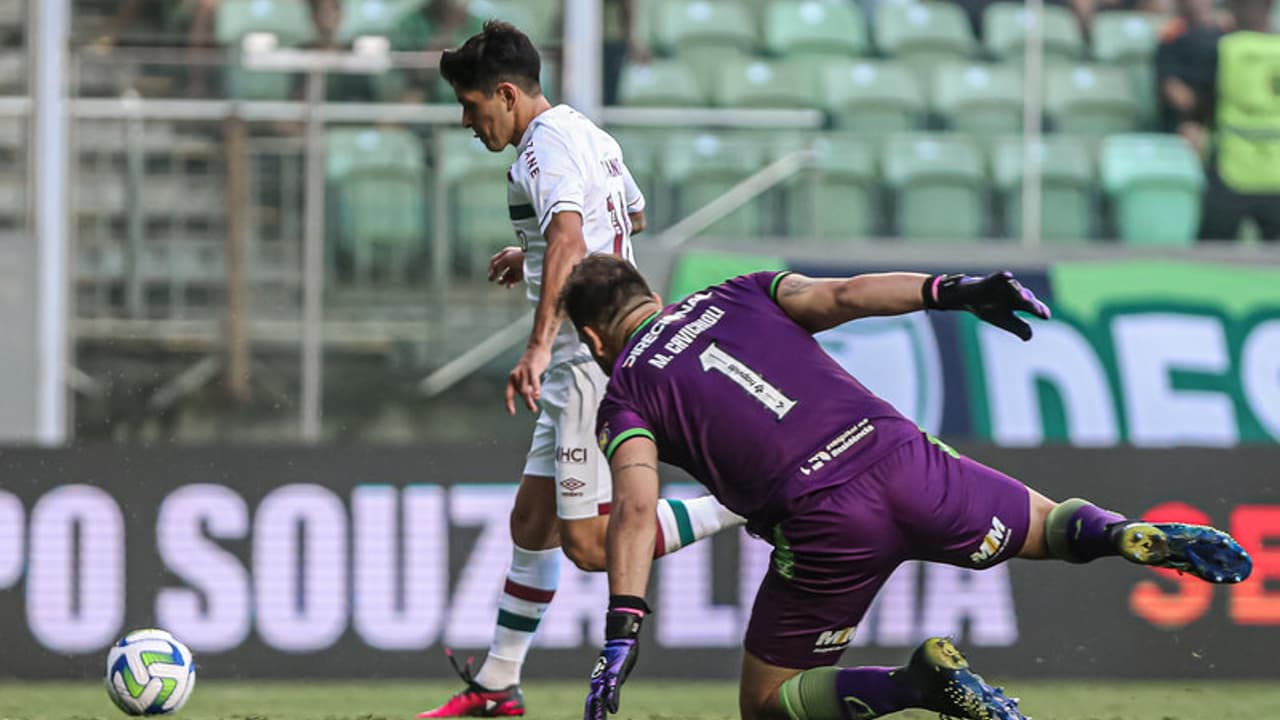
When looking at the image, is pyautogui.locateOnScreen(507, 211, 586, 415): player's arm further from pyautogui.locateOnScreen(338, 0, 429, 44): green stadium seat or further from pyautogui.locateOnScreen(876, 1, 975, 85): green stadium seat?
pyautogui.locateOnScreen(876, 1, 975, 85): green stadium seat

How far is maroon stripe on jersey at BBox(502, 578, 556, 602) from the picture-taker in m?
6.91

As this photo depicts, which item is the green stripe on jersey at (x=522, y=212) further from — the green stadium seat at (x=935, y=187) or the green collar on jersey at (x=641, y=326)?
the green stadium seat at (x=935, y=187)

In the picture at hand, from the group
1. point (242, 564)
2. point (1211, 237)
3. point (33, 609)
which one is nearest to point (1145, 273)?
point (1211, 237)

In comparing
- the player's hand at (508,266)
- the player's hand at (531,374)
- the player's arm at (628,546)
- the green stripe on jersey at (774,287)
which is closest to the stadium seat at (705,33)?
the player's hand at (508,266)

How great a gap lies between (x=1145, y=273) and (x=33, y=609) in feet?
20.9

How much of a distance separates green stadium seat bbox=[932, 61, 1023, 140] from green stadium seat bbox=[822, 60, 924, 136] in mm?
163

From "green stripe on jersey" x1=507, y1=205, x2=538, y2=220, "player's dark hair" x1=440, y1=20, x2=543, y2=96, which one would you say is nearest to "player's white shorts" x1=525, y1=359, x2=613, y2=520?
"green stripe on jersey" x1=507, y1=205, x2=538, y2=220

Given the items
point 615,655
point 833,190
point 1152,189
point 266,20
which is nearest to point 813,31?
point 833,190

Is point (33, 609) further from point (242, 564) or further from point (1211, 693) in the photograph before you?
point (1211, 693)

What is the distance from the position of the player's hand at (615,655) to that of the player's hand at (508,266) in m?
2.18

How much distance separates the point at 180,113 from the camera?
10.9 meters

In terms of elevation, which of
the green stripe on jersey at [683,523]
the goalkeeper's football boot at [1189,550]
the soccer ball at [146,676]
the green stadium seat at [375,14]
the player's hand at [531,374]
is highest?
the green stadium seat at [375,14]

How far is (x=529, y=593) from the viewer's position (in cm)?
691

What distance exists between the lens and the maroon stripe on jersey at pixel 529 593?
6906 millimetres
